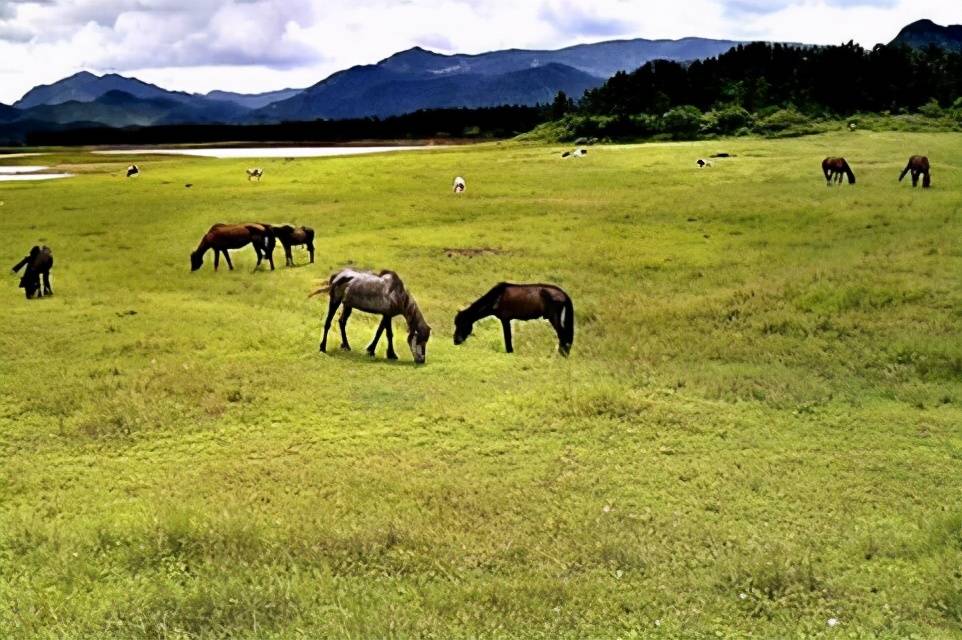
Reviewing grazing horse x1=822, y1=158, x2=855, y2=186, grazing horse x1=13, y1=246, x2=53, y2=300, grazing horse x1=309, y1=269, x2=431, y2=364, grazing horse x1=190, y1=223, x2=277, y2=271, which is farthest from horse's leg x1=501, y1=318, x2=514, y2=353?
grazing horse x1=822, y1=158, x2=855, y2=186

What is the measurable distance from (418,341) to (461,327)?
165 centimetres

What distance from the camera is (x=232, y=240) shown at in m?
23.2

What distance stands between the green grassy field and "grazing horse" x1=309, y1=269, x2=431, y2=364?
1.79 ft

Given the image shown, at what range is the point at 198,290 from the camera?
21062 millimetres

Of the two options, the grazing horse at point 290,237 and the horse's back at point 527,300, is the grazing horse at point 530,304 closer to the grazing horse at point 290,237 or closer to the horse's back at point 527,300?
the horse's back at point 527,300

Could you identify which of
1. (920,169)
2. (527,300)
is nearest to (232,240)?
(527,300)

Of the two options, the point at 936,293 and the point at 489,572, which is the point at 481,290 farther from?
the point at 489,572

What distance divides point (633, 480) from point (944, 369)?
754cm

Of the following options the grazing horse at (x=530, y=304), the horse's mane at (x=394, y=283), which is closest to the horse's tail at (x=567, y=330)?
the grazing horse at (x=530, y=304)

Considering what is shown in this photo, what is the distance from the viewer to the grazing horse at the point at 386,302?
1470cm

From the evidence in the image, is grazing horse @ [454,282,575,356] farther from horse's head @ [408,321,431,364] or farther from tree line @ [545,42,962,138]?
tree line @ [545,42,962,138]

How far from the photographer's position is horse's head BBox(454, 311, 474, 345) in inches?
635

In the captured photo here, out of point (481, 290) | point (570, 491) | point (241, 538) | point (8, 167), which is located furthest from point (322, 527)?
point (8, 167)

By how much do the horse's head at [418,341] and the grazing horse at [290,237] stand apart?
10378 mm
